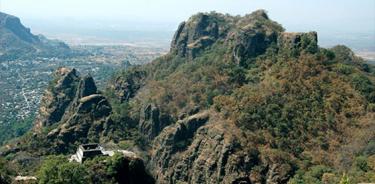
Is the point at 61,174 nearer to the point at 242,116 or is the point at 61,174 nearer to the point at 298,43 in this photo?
the point at 242,116

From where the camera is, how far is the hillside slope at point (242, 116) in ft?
150

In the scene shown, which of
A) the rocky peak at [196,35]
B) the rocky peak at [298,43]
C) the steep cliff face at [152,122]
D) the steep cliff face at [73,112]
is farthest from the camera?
the rocky peak at [196,35]

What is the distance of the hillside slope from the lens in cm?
4569

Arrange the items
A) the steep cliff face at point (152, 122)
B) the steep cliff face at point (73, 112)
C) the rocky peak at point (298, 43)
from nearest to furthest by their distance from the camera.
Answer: the steep cliff face at point (73, 112), the steep cliff face at point (152, 122), the rocky peak at point (298, 43)

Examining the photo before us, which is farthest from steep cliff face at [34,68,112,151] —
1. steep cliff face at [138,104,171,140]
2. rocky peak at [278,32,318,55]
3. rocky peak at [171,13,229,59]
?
rocky peak at [278,32,318,55]

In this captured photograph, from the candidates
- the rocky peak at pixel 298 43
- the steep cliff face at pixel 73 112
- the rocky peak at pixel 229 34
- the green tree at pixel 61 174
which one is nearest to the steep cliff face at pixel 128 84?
the rocky peak at pixel 229 34

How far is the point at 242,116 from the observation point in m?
50.9

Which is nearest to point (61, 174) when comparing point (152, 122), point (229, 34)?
point (152, 122)

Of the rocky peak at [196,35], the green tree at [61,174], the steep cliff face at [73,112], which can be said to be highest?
the rocky peak at [196,35]

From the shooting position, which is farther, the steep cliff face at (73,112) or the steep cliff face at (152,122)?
the steep cliff face at (152,122)

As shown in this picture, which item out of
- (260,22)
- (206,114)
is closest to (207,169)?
(206,114)

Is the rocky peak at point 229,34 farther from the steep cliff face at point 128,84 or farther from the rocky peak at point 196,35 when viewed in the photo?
the steep cliff face at point 128,84

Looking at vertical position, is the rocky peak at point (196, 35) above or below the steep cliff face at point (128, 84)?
above

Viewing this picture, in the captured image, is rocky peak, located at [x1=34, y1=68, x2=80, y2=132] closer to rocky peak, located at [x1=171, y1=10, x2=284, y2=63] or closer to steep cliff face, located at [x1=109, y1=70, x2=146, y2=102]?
steep cliff face, located at [x1=109, y1=70, x2=146, y2=102]
